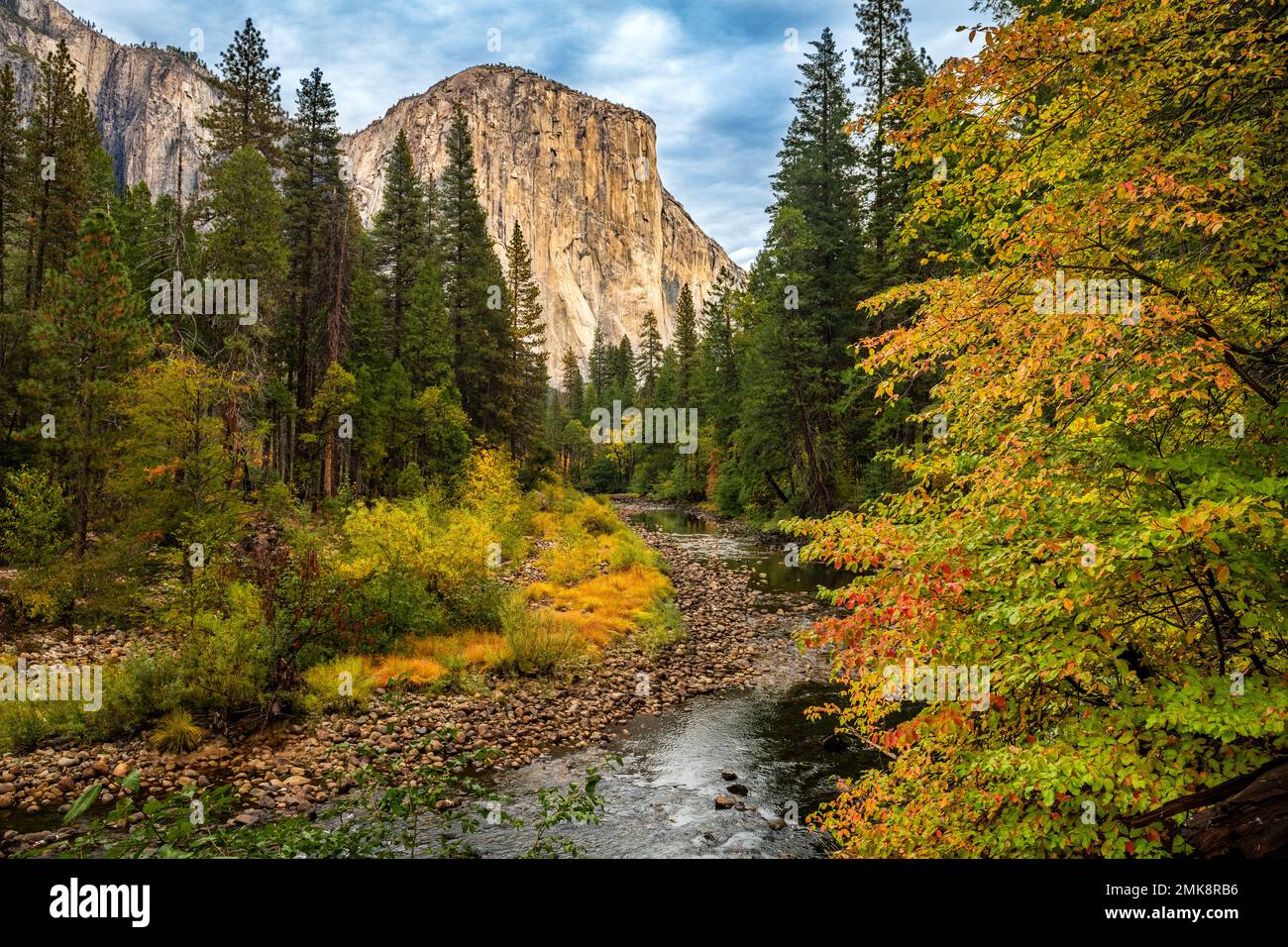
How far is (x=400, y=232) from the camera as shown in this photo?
3075 cm

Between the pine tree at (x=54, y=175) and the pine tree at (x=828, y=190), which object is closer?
the pine tree at (x=54, y=175)

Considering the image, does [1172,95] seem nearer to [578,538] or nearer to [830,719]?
[830,719]

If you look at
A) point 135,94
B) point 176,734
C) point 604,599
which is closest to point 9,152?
point 176,734

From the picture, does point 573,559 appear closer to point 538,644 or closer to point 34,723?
point 538,644

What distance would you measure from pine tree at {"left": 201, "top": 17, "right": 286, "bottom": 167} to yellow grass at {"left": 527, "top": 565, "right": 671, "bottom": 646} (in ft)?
68.0

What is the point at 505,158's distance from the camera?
161 meters

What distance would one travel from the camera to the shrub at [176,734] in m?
8.81

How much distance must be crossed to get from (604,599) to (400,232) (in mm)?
22951

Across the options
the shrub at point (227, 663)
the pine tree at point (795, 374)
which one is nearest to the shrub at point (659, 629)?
the shrub at point (227, 663)

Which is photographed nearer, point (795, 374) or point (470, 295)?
point (795, 374)

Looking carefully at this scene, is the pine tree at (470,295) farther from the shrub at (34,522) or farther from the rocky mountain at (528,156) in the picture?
the rocky mountain at (528,156)

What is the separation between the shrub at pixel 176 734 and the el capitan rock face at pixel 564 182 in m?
135

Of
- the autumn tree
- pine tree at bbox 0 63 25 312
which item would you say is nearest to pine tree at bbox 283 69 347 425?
pine tree at bbox 0 63 25 312
